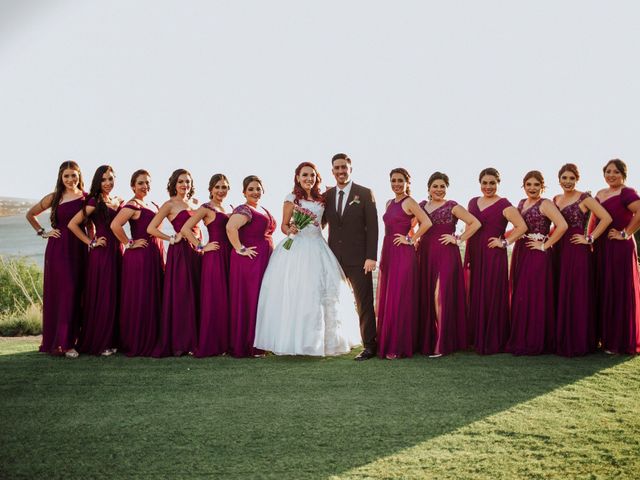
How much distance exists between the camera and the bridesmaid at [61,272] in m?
7.19

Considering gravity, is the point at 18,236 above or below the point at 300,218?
below

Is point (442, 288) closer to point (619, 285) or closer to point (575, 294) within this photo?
point (575, 294)

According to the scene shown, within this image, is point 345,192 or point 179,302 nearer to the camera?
point 345,192

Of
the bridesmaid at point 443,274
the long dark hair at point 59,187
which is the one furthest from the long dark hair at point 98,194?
the bridesmaid at point 443,274

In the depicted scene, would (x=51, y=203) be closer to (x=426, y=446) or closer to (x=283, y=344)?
(x=283, y=344)

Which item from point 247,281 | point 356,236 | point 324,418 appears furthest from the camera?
point 247,281

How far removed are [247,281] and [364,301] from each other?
150 cm

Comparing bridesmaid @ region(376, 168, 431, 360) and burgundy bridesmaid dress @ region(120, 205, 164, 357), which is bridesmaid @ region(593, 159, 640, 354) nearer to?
bridesmaid @ region(376, 168, 431, 360)

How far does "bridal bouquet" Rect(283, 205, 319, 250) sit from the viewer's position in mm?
6914

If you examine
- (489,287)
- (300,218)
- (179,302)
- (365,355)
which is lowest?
(365,355)

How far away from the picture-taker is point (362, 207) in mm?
6891

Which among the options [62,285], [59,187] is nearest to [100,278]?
[62,285]

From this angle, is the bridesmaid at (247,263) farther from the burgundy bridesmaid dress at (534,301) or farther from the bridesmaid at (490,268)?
the burgundy bridesmaid dress at (534,301)

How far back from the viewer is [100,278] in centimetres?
734
